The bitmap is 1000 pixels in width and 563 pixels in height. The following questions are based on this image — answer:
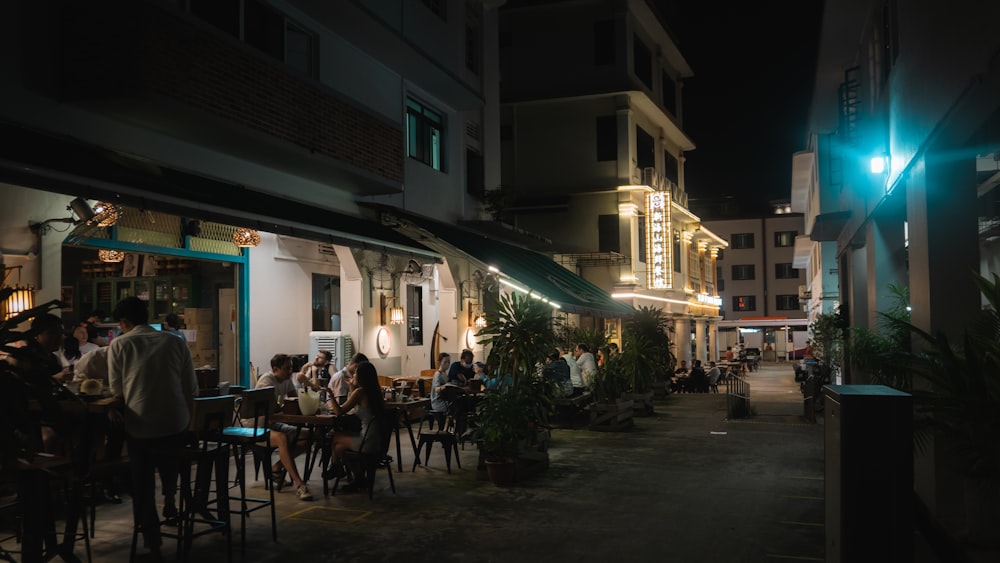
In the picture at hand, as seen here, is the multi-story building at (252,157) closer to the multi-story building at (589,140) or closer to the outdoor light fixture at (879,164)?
the outdoor light fixture at (879,164)

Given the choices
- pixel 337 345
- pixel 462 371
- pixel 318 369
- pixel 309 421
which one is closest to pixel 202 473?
pixel 309 421

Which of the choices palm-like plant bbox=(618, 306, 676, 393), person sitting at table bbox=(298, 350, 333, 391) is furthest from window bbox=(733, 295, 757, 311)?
person sitting at table bbox=(298, 350, 333, 391)

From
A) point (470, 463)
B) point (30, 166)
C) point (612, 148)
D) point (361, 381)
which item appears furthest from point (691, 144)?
point (30, 166)

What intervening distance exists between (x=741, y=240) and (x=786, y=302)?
6201mm

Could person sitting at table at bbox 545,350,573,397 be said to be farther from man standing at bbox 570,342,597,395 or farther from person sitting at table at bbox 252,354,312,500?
person sitting at table at bbox 252,354,312,500

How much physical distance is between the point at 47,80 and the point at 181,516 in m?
5.13

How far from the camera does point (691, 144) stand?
118 feet

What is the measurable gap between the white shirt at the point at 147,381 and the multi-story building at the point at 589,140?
21.4m

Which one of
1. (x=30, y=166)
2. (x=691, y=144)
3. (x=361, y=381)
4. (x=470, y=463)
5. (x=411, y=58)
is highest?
(x=691, y=144)

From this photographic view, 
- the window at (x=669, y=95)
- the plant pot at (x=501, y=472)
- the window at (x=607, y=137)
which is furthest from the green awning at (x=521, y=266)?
the window at (x=669, y=95)

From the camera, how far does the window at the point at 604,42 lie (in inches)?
1113

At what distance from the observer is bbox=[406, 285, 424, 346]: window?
1892 cm

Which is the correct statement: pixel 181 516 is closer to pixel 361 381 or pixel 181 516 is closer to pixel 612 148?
pixel 361 381

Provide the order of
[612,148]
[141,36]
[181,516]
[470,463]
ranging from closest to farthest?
[181,516]
[141,36]
[470,463]
[612,148]
